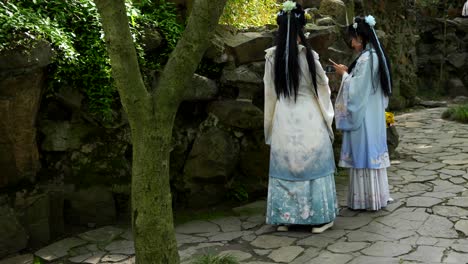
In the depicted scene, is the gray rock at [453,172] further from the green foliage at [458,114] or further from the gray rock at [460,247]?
the green foliage at [458,114]

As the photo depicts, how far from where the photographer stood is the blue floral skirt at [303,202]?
4738 millimetres

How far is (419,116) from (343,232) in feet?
24.6

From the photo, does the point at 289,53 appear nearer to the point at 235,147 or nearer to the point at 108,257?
the point at 235,147

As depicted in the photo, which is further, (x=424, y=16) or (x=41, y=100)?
(x=424, y=16)

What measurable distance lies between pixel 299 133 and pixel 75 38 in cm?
229

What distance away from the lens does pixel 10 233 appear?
446cm

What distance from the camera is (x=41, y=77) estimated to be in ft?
15.2

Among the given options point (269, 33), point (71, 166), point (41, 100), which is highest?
point (269, 33)

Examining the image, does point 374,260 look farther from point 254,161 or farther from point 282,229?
point 254,161

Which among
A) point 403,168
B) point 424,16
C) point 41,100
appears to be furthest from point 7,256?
point 424,16

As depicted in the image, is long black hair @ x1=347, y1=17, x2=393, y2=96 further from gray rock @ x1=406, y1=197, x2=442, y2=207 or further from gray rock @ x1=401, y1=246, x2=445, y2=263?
gray rock @ x1=401, y1=246, x2=445, y2=263

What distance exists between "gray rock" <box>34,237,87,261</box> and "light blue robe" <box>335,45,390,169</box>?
272 centimetres

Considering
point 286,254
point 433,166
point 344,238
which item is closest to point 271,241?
point 286,254

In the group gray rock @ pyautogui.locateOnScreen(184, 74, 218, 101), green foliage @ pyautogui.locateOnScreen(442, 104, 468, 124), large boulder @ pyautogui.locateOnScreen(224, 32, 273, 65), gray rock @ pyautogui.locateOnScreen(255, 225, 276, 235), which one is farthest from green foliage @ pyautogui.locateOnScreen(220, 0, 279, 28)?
green foliage @ pyautogui.locateOnScreen(442, 104, 468, 124)
